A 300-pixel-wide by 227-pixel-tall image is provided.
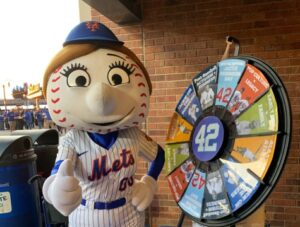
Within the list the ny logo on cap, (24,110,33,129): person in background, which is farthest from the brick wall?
(24,110,33,129): person in background

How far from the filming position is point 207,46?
9.58 ft

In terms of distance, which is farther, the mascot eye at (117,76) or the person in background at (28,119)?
the person in background at (28,119)

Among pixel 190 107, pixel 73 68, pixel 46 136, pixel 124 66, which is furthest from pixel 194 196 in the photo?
pixel 46 136

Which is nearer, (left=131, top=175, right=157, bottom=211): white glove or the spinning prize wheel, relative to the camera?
the spinning prize wheel

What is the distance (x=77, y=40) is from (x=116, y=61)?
0.20 meters

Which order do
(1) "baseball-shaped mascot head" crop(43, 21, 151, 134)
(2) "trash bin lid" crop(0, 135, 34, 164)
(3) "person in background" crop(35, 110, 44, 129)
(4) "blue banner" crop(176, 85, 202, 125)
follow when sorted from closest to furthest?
(1) "baseball-shaped mascot head" crop(43, 21, 151, 134)
(4) "blue banner" crop(176, 85, 202, 125)
(2) "trash bin lid" crop(0, 135, 34, 164)
(3) "person in background" crop(35, 110, 44, 129)

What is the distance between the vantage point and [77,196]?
1.30 metres

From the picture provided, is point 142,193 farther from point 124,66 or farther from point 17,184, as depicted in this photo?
point 17,184

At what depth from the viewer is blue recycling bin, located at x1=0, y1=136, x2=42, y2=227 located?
2320 millimetres

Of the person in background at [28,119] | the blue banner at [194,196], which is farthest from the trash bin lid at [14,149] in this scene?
the person in background at [28,119]

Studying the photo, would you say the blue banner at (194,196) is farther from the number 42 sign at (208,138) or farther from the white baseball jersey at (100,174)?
the white baseball jersey at (100,174)

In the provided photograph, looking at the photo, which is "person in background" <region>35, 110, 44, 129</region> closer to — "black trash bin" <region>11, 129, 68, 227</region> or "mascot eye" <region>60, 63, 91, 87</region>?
"black trash bin" <region>11, 129, 68, 227</region>

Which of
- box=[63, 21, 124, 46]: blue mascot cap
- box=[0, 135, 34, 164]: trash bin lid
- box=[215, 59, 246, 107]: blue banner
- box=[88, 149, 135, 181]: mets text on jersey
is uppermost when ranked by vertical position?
box=[63, 21, 124, 46]: blue mascot cap

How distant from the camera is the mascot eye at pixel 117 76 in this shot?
1430 millimetres
